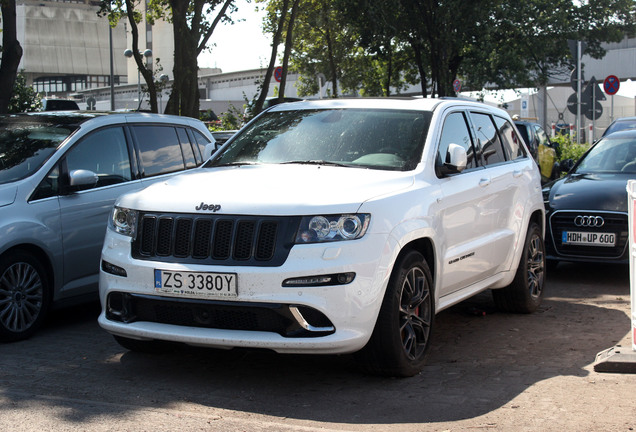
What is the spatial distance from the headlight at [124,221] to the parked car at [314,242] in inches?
0.4

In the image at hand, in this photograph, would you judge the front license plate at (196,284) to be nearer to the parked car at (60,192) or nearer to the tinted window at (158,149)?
the parked car at (60,192)

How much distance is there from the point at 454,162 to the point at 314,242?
1.56m

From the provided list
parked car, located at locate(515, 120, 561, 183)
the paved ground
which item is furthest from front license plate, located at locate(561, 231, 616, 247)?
parked car, located at locate(515, 120, 561, 183)

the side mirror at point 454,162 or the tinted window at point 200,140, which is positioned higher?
the tinted window at point 200,140

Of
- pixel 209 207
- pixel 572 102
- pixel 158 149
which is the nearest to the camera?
pixel 209 207

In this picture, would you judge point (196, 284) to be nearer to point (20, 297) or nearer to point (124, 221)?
point (124, 221)

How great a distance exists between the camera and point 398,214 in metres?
5.48

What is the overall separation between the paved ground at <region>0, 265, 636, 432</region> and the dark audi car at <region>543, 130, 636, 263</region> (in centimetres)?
228

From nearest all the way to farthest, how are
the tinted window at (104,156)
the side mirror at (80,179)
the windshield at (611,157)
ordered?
the side mirror at (80,179) → the tinted window at (104,156) → the windshield at (611,157)

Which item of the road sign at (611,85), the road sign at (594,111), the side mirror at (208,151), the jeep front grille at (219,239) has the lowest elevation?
the jeep front grille at (219,239)

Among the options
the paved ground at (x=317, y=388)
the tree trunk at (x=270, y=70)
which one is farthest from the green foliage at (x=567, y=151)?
the paved ground at (x=317, y=388)

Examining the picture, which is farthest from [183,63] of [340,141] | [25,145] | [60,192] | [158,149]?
[340,141]

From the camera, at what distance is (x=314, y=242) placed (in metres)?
5.12

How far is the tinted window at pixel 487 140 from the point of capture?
7.41m
